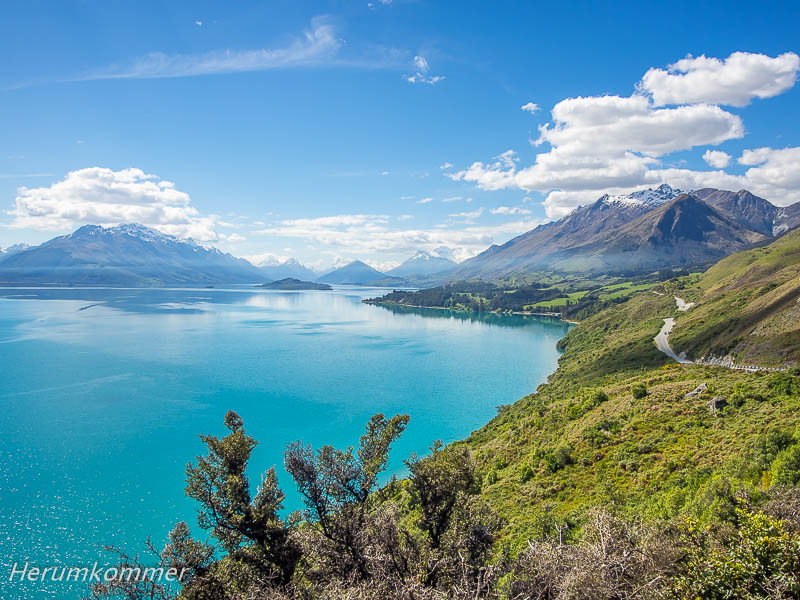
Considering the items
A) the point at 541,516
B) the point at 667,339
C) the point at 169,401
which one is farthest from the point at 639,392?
the point at 169,401

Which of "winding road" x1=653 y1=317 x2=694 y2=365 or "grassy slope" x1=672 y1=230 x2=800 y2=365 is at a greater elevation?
"grassy slope" x1=672 y1=230 x2=800 y2=365

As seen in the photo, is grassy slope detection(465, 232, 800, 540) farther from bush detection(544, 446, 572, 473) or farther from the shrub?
the shrub

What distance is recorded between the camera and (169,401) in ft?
194

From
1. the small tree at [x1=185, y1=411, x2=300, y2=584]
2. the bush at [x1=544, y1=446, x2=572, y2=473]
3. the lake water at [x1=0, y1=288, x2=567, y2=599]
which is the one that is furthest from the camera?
the lake water at [x1=0, y1=288, x2=567, y2=599]

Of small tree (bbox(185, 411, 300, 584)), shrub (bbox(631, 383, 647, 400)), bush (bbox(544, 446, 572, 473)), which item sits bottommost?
bush (bbox(544, 446, 572, 473))

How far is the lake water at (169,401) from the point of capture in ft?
105

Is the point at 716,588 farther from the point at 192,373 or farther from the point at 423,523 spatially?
the point at 192,373

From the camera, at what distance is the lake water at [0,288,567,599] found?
3206 centimetres

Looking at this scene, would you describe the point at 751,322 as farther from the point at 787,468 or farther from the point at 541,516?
the point at 541,516

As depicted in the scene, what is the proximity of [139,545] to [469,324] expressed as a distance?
138435 millimetres

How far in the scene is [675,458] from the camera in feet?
80.4

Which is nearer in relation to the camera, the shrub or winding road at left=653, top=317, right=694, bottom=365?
the shrub

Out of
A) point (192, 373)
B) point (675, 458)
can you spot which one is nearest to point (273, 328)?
point (192, 373)

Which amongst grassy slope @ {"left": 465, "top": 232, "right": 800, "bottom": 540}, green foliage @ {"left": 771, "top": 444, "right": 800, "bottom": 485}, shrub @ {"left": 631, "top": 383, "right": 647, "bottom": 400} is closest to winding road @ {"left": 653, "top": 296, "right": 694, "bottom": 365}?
grassy slope @ {"left": 465, "top": 232, "right": 800, "bottom": 540}
